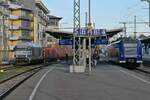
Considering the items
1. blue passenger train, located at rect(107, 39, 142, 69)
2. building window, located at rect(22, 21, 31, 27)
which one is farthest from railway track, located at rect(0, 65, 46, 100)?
building window, located at rect(22, 21, 31, 27)

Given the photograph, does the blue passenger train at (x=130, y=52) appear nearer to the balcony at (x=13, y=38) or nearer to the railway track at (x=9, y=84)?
the railway track at (x=9, y=84)

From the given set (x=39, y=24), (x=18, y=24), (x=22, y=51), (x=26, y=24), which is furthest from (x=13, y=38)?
(x=22, y=51)

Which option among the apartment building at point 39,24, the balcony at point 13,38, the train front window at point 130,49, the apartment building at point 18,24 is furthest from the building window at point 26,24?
the train front window at point 130,49

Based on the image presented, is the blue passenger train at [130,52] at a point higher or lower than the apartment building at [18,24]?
lower

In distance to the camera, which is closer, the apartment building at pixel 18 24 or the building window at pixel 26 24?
the apartment building at pixel 18 24

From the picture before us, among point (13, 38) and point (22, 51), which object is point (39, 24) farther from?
point (22, 51)

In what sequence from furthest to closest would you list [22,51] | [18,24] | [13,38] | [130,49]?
[18,24] < [13,38] < [22,51] < [130,49]

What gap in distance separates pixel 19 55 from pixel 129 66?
21.3m

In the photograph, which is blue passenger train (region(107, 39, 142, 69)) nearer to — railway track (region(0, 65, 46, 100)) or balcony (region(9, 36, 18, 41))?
railway track (region(0, 65, 46, 100))

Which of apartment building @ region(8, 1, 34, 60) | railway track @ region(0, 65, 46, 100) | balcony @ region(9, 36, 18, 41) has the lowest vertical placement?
railway track @ region(0, 65, 46, 100)

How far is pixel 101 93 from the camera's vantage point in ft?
67.4

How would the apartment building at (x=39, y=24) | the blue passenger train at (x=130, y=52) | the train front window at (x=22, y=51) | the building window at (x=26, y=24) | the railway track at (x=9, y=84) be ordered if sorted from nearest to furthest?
the railway track at (x=9, y=84), the blue passenger train at (x=130, y=52), the train front window at (x=22, y=51), the building window at (x=26, y=24), the apartment building at (x=39, y=24)

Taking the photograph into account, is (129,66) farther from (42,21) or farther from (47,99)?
(42,21)

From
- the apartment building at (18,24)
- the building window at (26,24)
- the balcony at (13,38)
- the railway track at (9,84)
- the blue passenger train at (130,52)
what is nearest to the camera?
the railway track at (9,84)
